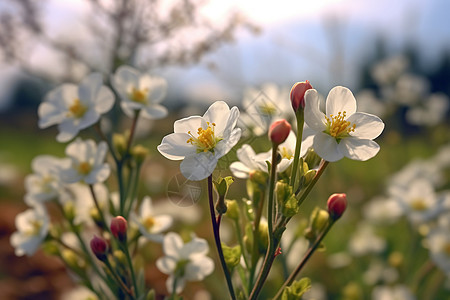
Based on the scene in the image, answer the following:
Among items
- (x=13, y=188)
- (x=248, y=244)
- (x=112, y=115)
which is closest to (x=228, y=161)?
(x=248, y=244)

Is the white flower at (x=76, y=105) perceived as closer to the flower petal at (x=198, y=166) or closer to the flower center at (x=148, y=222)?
the flower center at (x=148, y=222)

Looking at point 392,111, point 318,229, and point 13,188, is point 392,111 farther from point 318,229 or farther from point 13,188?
point 13,188

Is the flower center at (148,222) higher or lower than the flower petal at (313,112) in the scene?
higher

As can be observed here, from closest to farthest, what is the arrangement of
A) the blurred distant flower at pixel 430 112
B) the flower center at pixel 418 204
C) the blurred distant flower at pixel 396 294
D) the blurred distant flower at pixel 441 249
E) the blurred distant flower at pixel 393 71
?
the blurred distant flower at pixel 441 249 → the blurred distant flower at pixel 396 294 → the flower center at pixel 418 204 → the blurred distant flower at pixel 430 112 → the blurred distant flower at pixel 393 71

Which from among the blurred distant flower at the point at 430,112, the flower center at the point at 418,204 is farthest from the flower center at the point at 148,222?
the blurred distant flower at the point at 430,112

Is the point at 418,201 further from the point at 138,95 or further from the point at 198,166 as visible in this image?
the point at 198,166

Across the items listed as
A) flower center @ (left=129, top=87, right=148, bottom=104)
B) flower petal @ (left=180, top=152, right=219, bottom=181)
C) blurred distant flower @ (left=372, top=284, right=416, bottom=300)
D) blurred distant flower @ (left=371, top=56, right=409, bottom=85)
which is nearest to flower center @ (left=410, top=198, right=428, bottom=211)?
blurred distant flower @ (left=372, top=284, right=416, bottom=300)

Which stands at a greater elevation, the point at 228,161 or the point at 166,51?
the point at 166,51

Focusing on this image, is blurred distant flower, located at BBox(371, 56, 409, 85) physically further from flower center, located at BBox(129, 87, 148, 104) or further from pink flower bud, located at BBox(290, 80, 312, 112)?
pink flower bud, located at BBox(290, 80, 312, 112)
